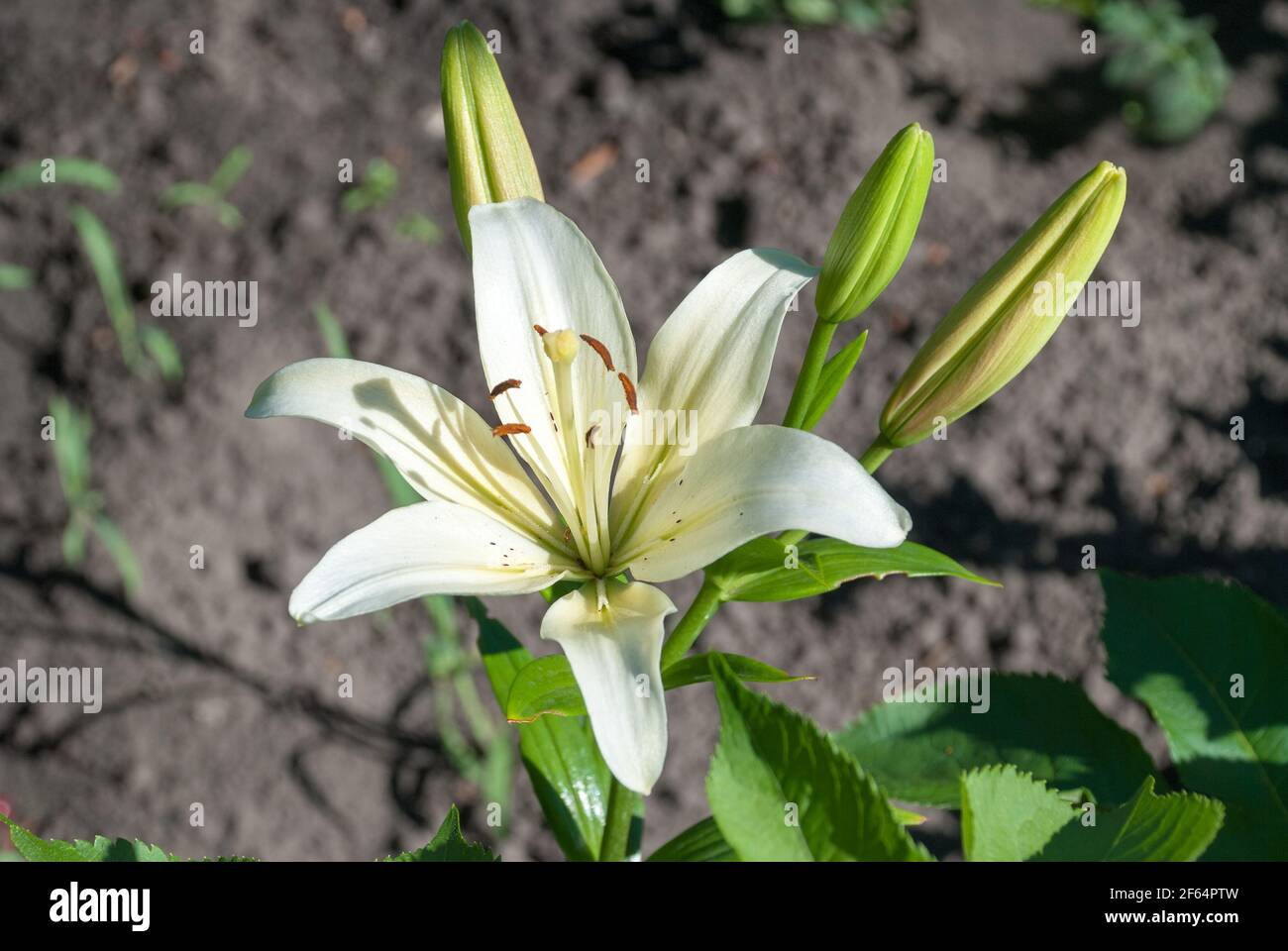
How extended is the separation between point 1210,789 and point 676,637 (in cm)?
49

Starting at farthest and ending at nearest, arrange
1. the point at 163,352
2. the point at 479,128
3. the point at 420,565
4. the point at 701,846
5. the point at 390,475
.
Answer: the point at 163,352, the point at 390,475, the point at 701,846, the point at 479,128, the point at 420,565

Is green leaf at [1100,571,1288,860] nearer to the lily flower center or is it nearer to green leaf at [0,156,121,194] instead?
→ the lily flower center

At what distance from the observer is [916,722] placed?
3.71 feet

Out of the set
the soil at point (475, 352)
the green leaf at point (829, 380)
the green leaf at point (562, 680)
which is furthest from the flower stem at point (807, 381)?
the soil at point (475, 352)

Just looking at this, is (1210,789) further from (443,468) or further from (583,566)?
(443,468)

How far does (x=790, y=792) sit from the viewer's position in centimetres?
73

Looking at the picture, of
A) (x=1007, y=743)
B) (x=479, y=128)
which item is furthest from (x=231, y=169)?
(x=1007, y=743)

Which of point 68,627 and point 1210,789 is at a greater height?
point 68,627

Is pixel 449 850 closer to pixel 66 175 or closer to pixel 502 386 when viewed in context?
pixel 502 386

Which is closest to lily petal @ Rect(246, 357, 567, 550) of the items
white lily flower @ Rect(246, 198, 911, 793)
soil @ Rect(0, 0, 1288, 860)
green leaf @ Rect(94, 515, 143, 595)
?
white lily flower @ Rect(246, 198, 911, 793)

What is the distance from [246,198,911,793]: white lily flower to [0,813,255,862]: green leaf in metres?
0.22

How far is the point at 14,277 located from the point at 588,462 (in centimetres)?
202
